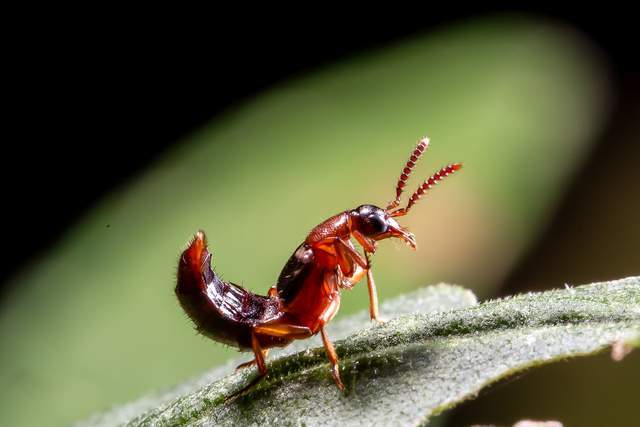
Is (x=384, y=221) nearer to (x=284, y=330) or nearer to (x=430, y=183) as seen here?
(x=430, y=183)

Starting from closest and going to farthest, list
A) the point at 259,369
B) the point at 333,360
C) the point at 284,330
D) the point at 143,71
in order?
the point at 333,360 → the point at 259,369 → the point at 284,330 → the point at 143,71

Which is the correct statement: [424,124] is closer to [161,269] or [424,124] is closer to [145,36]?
[161,269]

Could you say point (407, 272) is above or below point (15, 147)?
below

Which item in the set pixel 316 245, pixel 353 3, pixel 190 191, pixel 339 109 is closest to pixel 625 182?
pixel 339 109

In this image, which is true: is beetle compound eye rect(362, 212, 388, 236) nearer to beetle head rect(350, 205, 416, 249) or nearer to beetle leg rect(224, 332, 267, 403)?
beetle head rect(350, 205, 416, 249)

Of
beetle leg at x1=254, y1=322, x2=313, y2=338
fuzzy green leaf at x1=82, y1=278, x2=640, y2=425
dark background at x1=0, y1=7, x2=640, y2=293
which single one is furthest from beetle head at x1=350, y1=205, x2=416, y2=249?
dark background at x1=0, y1=7, x2=640, y2=293

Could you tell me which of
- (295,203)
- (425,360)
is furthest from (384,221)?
(295,203)

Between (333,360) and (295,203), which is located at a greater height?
(295,203)
